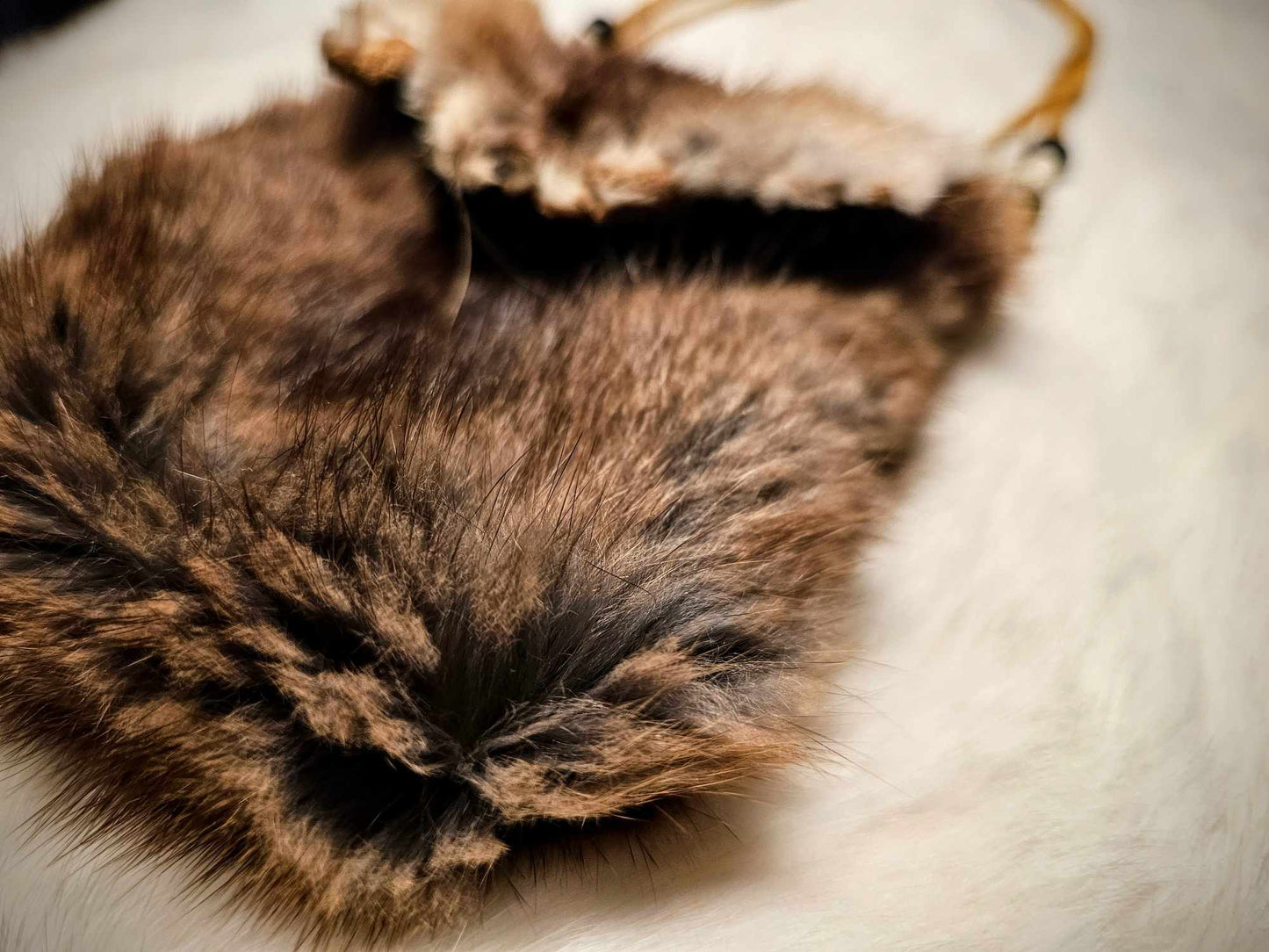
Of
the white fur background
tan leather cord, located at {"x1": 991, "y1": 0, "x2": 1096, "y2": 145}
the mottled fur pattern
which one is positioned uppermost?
the mottled fur pattern

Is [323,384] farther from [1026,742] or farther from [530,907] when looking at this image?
[1026,742]

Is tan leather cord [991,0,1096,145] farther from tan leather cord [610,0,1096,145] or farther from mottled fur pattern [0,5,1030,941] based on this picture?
mottled fur pattern [0,5,1030,941]

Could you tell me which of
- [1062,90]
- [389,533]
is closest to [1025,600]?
[389,533]

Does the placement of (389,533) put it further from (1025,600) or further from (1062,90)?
(1062,90)

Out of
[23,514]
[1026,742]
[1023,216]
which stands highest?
[23,514]

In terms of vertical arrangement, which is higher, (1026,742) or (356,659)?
(356,659)

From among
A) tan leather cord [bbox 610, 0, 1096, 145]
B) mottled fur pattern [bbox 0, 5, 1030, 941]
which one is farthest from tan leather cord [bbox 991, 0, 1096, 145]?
mottled fur pattern [bbox 0, 5, 1030, 941]

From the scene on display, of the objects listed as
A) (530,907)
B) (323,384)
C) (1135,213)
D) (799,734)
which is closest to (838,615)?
(799,734)
